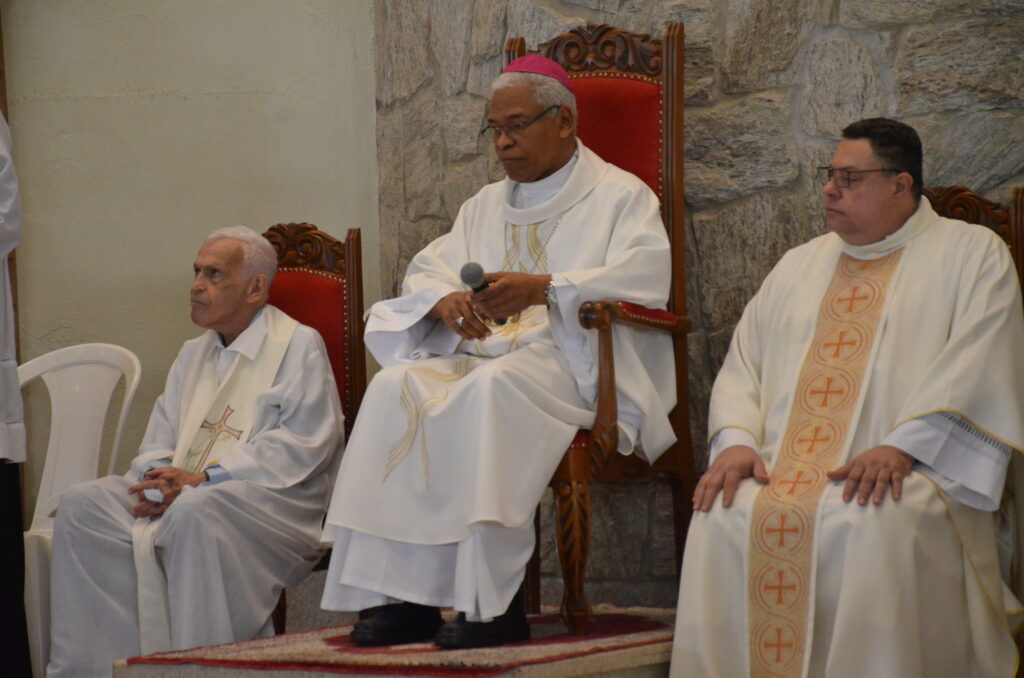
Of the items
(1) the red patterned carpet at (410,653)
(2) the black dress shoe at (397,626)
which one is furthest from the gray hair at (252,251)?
(2) the black dress shoe at (397,626)

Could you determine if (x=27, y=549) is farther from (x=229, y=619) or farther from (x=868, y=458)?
(x=868, y=458)

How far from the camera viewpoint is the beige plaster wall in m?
6.40

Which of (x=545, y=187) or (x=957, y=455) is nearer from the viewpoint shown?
(x=957, y=455)

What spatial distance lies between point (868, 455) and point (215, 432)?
8.13 feet

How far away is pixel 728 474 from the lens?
3908 millimetres

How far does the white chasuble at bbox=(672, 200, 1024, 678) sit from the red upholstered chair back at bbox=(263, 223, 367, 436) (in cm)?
162

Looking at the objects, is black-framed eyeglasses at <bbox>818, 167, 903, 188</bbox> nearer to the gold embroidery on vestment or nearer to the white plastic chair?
the gold embroidery on vestment

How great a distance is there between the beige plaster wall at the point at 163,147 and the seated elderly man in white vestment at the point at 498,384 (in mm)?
1675

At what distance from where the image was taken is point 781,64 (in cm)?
504

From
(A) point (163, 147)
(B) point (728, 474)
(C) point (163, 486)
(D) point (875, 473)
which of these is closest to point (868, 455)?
(D) point (875, 473)

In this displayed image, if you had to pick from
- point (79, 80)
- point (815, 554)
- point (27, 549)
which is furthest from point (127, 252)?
point (815, 554)

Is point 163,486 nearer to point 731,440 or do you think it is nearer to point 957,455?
point 731,440

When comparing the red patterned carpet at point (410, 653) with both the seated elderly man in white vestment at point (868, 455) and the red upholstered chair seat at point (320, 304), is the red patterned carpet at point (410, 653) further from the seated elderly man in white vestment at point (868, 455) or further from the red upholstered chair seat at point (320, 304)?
the red upholstered chair seat at point (320, 304)

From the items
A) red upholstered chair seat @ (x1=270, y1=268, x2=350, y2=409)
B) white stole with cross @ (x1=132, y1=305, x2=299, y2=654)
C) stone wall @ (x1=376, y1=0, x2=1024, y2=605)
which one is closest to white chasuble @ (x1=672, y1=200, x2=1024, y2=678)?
stone wall @ (x1=376, y1=0, x2=1024, y2=605)
